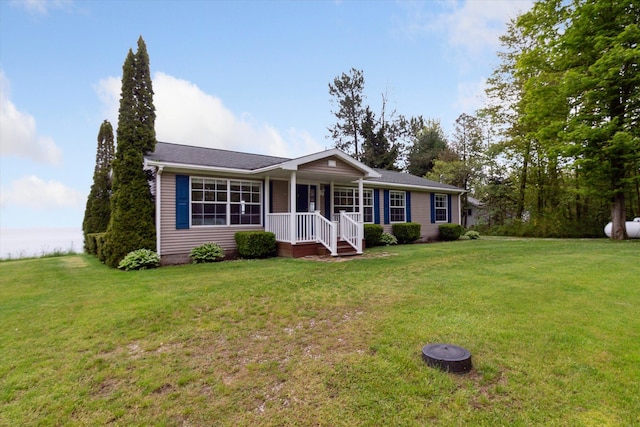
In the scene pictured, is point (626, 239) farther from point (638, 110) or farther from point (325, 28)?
point (325, 28)

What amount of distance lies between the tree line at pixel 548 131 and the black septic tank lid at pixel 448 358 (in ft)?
44.2

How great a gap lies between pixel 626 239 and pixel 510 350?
14623mm

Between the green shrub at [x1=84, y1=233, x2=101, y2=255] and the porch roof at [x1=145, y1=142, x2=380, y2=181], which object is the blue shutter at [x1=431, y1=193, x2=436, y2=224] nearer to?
the porch roof at [x1=145, y1=142, x2=380, y2=181]

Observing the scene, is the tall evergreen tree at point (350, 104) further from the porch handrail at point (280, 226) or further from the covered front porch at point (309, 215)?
the porch handrail at point (280, 226)

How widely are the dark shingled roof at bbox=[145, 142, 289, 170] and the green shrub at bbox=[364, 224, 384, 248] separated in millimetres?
4240

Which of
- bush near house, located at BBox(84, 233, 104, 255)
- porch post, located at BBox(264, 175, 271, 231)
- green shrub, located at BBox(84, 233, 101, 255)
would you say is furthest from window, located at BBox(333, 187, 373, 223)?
green shrub, located at BBox(84, 233, 101, 255)

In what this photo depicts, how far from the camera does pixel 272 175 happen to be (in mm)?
10648

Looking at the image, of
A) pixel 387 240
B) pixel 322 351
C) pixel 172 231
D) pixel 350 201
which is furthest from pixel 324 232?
pixel 322 351

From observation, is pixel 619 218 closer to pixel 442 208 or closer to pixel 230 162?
pixel 442 208

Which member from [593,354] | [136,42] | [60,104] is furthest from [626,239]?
[60,104]

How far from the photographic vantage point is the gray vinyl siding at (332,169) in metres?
9.96

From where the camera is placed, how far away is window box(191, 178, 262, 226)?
31.2 ft

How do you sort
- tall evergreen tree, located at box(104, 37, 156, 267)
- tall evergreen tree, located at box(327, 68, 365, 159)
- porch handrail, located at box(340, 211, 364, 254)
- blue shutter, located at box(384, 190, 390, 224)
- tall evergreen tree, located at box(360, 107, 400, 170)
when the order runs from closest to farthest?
tall evergreen tree, located at box(104, 37, 156, 267) < porch handrail, located at box(340, 211, 364, 254) < blue shutter, located at box(384, 190, 390, 224) < tall evergreen tree, located at box(360, 107, 400, 170) < tall evergreen tree, located at box(327, 68, 365, 159)

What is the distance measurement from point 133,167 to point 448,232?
13268 mm
